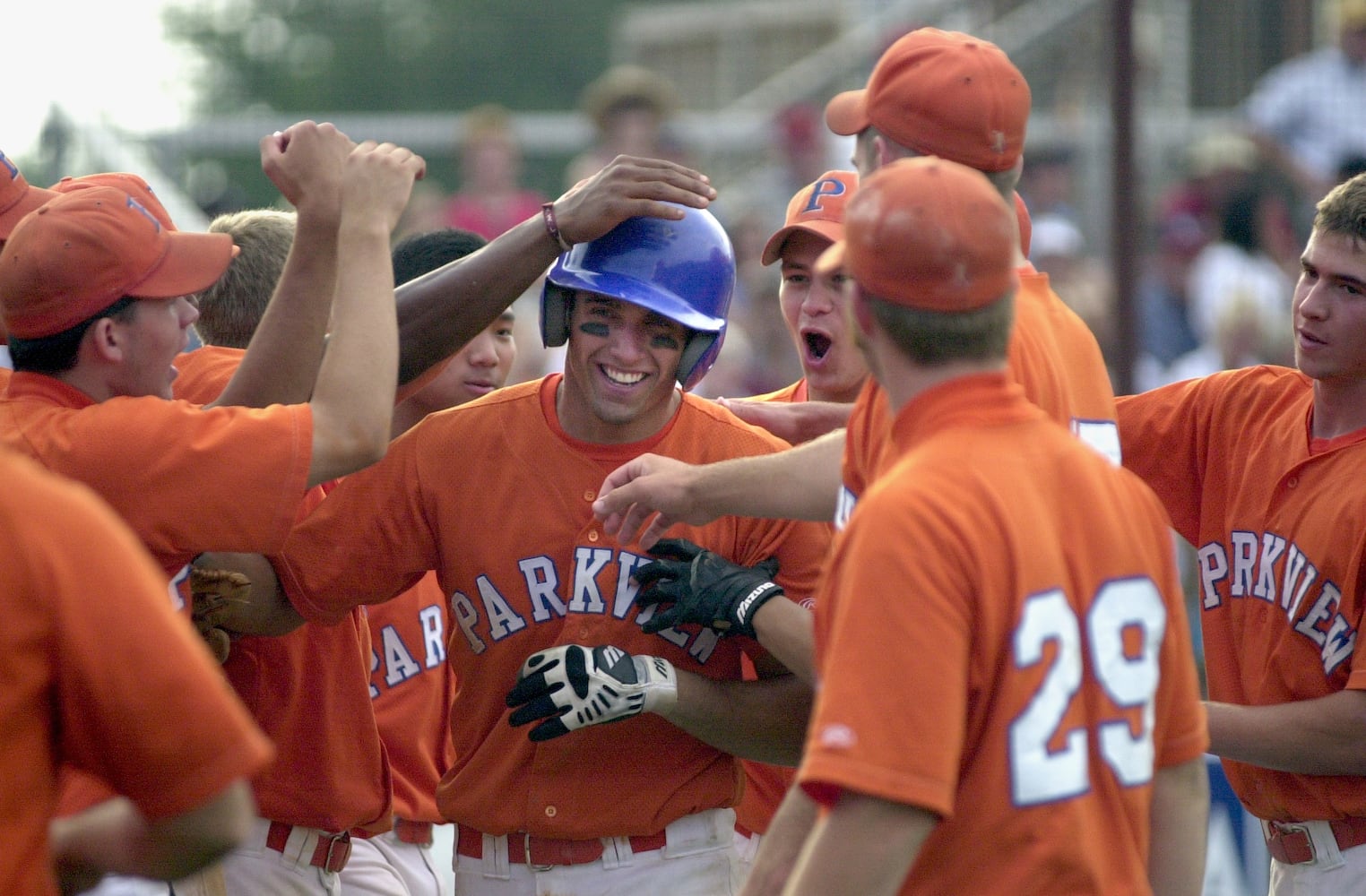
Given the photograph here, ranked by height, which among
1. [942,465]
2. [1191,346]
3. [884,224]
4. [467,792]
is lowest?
[1191,346]

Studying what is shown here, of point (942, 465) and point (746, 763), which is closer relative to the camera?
point (942, 465)

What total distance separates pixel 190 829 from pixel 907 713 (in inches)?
42.1

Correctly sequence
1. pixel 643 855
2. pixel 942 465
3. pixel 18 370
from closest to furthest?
pixel 942 465 < pixel 18 370 < pixel 643 855

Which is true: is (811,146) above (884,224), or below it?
below

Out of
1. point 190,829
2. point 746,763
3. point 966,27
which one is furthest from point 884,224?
point 966,27

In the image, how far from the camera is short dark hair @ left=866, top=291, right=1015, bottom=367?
8.52 feet

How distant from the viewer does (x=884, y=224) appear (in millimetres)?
2572

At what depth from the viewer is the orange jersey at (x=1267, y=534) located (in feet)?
12.9

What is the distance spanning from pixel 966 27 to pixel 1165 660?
1152 cm

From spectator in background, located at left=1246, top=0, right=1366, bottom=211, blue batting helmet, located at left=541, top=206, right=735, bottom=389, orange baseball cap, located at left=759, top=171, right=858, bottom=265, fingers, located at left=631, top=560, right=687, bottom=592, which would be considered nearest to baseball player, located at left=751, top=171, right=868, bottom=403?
orange baseball cap, located at left=759, top=171, right=858, bottom=265

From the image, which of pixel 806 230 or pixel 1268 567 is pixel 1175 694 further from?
pixel 806 230

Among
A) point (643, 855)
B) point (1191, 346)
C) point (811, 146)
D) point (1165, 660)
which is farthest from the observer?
point (811, 146)

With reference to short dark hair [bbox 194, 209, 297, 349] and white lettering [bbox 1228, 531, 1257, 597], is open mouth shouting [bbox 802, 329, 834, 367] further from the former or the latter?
short dark hair [bbox 194, 209, 297, 349]

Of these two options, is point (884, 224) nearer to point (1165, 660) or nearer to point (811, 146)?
point (1165, 660)
